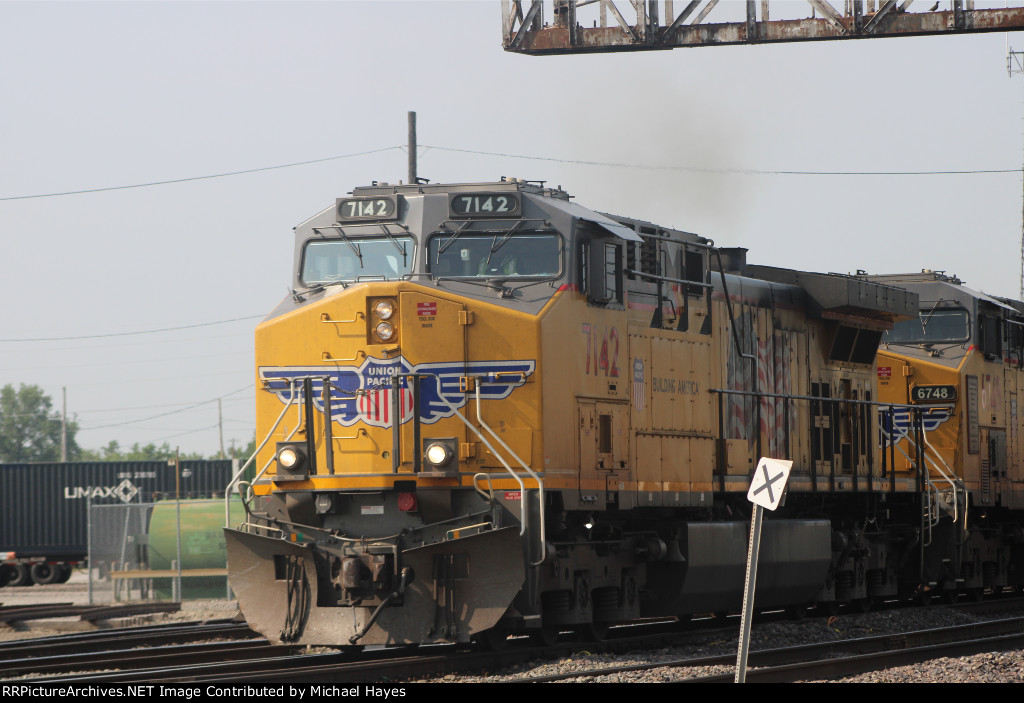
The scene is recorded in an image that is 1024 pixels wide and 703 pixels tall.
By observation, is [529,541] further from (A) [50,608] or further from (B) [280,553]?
(A) [50,608]

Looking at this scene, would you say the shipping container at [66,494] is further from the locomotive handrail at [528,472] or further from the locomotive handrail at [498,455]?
the locomotive handrail at [528,472]

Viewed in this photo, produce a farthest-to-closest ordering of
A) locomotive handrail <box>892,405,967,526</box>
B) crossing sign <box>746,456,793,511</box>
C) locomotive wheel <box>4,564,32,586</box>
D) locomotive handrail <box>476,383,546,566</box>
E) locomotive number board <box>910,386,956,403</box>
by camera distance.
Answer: locomotive wheel <box>4,564,32,586</box> → locomotive number board <box>910,386,956,403</box> → locomotive handrail <box>892,405,967,526</box> → locomotive handrail <box>476,383,546,566</box> → crossing sign <box>746,456,793,511</box>

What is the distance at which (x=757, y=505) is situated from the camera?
9930 millimetres

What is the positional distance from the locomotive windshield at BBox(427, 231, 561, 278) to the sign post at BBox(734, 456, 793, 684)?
12.0 feet

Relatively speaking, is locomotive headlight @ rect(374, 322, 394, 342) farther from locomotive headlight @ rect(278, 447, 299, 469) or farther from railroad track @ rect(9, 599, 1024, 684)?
railroad track @ rect(9, 599, 1024, 684)

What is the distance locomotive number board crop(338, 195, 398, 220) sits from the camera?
13.4 metres

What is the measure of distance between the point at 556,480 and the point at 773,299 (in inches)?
243

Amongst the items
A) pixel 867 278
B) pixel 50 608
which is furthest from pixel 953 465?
pixel 50 608

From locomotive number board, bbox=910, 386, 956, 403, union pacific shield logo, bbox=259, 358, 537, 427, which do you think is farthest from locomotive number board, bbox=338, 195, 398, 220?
locomotive number board, bbox=910, 386, 956, 403

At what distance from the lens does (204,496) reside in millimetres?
39906

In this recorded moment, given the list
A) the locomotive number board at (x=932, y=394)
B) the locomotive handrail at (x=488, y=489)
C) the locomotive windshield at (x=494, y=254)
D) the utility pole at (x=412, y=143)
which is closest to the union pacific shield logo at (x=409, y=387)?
the locomotive handrail at (x=488, y=489)

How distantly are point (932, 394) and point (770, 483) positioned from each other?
40.1 feet

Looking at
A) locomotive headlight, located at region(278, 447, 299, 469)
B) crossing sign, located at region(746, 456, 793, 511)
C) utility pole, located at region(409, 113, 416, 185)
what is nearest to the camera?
crossing sign, located at region(746, 456, 793, 511)

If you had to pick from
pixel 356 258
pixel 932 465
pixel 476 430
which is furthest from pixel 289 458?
pixel 932 465
